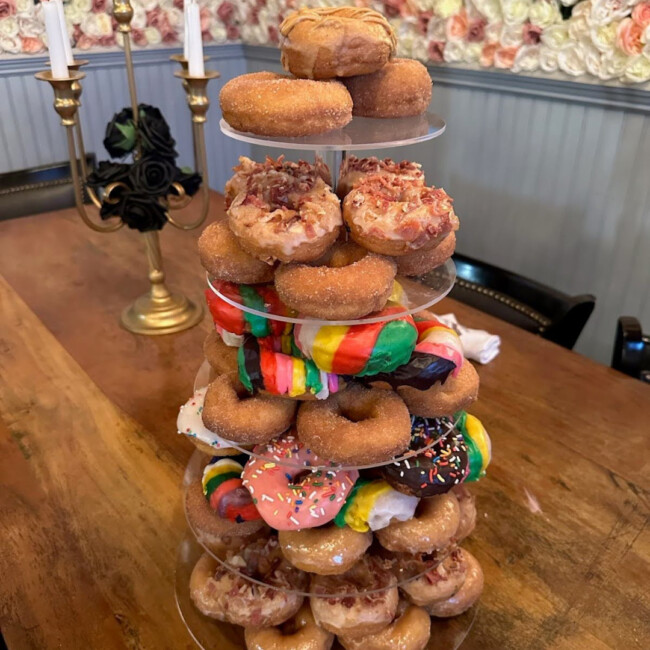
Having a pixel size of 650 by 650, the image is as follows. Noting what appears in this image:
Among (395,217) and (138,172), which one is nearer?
(395,217)

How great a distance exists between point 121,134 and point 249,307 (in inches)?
30.4

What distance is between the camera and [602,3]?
4.96 ft

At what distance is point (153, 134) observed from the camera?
1.22 meters

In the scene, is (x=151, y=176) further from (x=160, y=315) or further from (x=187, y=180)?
(x=160, y=315)

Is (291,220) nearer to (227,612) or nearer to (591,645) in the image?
(227,612)

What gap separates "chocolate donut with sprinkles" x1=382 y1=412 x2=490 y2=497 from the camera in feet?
2.11

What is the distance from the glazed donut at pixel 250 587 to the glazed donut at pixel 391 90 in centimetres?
53

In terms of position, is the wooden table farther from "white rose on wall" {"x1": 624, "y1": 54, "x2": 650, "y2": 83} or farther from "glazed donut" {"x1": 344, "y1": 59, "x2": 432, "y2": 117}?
"white rose on wall" {"x1": 624, "y1": 54, "x2": 650, "y2": 83}

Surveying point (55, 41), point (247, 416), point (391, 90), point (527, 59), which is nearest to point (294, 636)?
point (247, 416)

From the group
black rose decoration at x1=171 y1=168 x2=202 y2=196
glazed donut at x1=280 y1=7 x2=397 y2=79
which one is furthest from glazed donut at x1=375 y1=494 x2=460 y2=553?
black rose decoration at x1=171 y1=168 x2=202 y2=196

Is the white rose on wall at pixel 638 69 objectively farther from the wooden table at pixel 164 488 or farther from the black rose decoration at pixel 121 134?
the black rose decoration at pixel 121 134

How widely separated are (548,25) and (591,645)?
154 cm

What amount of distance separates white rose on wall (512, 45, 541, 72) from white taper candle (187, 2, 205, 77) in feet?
3.33

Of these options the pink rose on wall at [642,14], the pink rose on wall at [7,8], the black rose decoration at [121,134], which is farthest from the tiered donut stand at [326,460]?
the pink rose on wall at [7,8]
